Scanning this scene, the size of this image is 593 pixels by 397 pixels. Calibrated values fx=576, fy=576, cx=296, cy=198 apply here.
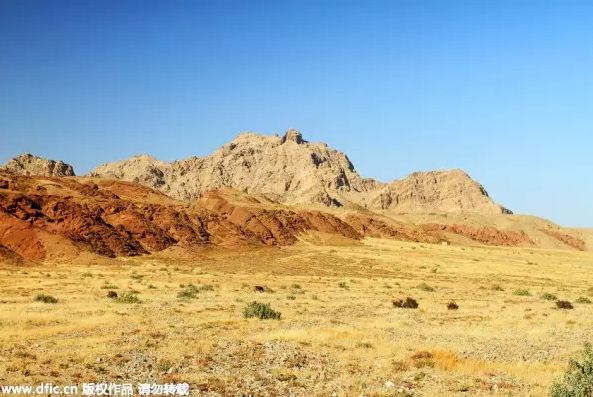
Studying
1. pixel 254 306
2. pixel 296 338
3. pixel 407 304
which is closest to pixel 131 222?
pixel 407 304

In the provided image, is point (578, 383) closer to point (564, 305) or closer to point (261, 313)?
point (261, 313)

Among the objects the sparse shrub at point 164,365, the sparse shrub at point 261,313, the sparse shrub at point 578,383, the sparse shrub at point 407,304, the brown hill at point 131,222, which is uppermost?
the brown hill at point 131,222

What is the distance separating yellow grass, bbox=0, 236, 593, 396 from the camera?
16.4 m

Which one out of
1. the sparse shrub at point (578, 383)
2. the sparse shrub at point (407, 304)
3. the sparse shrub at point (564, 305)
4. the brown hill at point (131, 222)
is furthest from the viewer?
the brown hill at point (131, 222)

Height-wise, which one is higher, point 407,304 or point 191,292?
point 407,304

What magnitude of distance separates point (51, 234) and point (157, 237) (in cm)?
1647

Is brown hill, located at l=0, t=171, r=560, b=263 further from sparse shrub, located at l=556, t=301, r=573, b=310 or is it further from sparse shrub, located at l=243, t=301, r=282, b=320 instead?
sparse shrub, located at l=556, t=301, r=573, b=310

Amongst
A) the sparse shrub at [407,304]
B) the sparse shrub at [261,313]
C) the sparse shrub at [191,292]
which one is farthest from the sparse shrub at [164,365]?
the sparse shrub at [407,304]

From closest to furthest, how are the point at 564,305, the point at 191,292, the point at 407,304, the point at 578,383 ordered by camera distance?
the point at 578,383 < the point at 407,304 < the point at 564,305 < the point at 191,292

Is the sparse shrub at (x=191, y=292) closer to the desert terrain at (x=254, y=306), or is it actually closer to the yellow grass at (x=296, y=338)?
the desert terrain at (x=254, y=306)

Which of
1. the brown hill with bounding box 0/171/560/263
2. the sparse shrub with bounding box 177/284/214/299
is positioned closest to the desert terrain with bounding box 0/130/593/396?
the sparse shrub with bounding box 177/284/214/299

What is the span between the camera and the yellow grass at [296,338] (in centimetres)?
1644

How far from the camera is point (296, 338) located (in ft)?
75.9

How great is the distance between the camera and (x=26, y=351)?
19.7 metres
